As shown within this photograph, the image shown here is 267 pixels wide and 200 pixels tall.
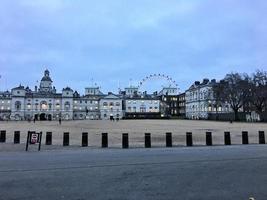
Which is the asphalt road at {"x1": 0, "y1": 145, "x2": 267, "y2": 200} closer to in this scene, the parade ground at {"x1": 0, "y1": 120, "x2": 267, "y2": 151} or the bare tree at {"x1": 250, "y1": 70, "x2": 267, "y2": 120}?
the parade ground at {"x1": 0, "y1": 120, "x2": 267, "y2": 151}

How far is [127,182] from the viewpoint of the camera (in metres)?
8.98

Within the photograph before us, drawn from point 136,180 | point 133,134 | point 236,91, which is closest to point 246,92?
A: point 236,91

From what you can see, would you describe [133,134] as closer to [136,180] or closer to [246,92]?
[136,180]

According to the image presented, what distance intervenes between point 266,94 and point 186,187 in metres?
93.7

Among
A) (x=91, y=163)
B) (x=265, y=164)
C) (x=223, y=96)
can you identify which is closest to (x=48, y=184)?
(x=91, y=163)

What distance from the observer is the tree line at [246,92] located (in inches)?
3967

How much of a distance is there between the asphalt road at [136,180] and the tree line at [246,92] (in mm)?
90485

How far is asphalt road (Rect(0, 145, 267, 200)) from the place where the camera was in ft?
24.7

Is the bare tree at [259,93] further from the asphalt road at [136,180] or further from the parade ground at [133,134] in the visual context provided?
the asphalt road at [136,180]

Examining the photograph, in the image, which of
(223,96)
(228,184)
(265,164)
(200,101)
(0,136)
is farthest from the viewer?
(200,101)

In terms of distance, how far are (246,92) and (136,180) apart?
3989 inches

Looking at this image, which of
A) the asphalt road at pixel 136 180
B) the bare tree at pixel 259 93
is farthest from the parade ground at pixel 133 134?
the bare tree at pixel 259 93

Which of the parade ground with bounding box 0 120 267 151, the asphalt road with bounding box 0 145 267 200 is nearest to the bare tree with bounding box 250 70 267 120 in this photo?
the parade ground with bounding box 0 120 267 151

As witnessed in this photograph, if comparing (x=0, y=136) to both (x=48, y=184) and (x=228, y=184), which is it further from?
(x=228, y=184)
